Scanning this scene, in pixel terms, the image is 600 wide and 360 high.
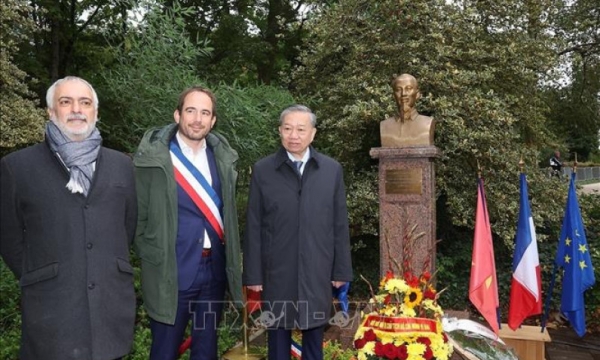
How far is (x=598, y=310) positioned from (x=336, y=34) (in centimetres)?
448

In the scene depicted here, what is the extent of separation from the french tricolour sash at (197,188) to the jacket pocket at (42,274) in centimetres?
81

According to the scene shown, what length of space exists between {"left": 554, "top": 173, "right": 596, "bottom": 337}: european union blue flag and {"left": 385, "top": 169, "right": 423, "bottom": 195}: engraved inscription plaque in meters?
1.36

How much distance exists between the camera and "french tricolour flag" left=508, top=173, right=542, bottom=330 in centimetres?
455

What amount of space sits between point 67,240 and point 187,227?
70cm

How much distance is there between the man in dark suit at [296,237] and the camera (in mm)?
2906

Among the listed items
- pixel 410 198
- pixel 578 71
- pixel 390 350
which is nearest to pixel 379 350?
pixel 390 350

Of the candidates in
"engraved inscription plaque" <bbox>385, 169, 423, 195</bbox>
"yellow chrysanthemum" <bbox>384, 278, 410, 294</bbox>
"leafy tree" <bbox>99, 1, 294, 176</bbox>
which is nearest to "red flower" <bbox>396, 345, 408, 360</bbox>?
"yellow chrysanthemum" <bbox>384, 278, 410, 294</bbox>

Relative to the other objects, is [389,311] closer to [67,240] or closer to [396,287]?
[396,287]

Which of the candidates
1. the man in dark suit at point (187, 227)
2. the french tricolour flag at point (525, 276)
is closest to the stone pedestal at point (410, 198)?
the french tricolour flag at point (525, 276)

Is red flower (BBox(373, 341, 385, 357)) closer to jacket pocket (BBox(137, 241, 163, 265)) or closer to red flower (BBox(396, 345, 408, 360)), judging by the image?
red flower (BBox(396, 345, 408, 360))

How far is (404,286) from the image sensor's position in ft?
8.62

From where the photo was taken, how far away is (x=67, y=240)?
2.20m

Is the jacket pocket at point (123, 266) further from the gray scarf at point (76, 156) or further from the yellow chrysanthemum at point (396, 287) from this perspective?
the yellow chrysanthemum at point (396, 287)

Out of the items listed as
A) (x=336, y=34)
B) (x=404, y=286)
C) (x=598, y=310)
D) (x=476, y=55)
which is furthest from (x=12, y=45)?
(x=598, y=310)
